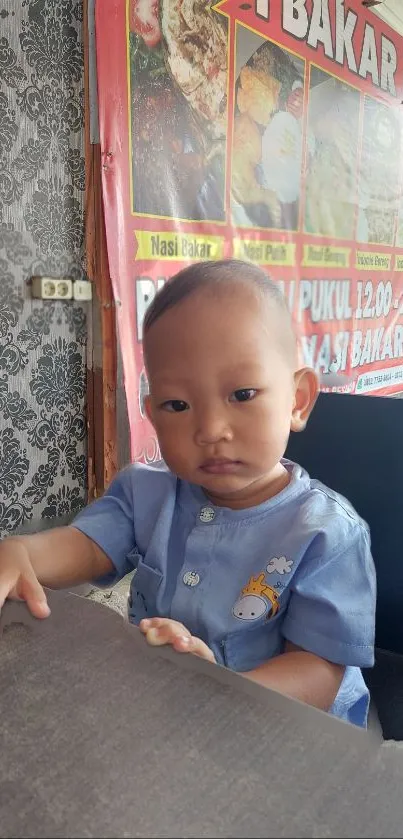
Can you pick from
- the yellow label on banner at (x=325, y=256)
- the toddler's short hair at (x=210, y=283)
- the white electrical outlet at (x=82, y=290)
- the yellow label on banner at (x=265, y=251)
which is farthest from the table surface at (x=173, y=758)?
the yellow label on banner at (x=325, y=256)

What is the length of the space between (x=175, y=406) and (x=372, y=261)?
11.6ft

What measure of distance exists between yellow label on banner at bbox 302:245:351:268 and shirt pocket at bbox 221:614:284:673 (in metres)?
2.66

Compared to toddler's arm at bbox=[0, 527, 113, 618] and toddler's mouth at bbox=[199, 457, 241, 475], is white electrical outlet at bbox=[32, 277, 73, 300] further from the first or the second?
toddler's mouth at bbox=[199, 457, 241, 475]

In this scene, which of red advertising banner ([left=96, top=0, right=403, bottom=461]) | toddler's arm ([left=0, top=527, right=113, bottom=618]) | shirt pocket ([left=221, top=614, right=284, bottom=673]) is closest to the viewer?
toddler's arm ([left=0, top=527, right=113, bottom=618])

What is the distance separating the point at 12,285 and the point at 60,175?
0.41 meters

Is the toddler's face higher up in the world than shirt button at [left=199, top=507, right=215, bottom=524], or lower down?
higher up

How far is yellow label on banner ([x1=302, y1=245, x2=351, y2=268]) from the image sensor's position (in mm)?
3298

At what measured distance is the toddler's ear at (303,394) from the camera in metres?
0.87

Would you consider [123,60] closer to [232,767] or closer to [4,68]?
[4,68]

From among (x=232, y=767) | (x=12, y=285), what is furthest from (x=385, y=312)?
(x=232, y=767)

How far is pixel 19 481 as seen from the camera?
7.36 ft

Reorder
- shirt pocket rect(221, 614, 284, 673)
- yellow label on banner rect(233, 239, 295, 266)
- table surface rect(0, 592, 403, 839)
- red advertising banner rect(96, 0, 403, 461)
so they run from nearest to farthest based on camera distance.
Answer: table surface rect(0, 592, 403, 839)
shirt pocket rect(221, 614, 284, 673)
red advertising banner rect(96, 0, 403, 461)
yellow label on banner rect(233, 239, 295, 266)

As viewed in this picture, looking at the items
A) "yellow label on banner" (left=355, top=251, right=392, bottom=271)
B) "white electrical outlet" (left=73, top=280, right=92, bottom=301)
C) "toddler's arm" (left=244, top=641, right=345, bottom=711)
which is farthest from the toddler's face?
"yellow label on banner" (left=355, top=251, right=392, bottom=271)

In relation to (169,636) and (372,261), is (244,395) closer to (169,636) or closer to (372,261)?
(169,636)
